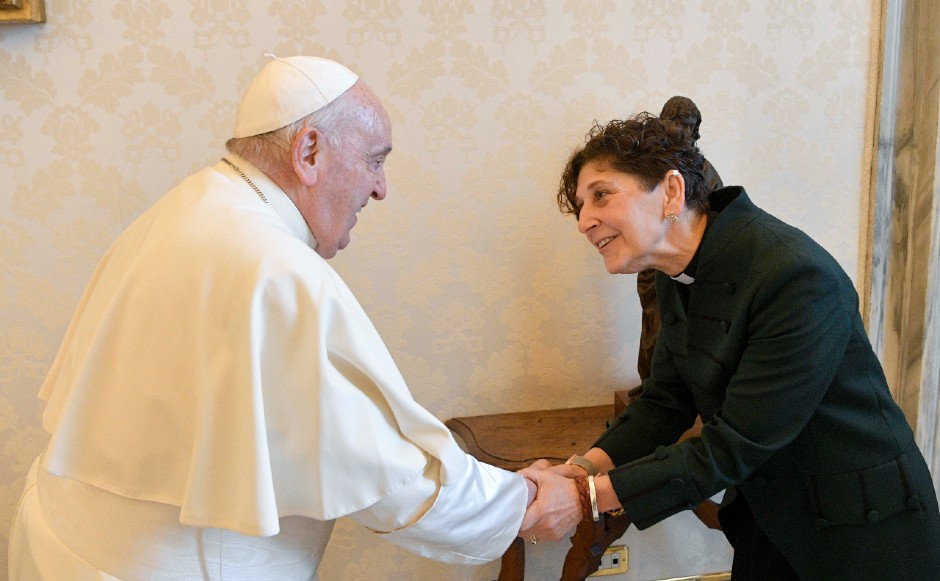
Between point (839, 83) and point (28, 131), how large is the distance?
2.52 meters

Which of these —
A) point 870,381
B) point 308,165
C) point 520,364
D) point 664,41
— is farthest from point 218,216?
point 664,41

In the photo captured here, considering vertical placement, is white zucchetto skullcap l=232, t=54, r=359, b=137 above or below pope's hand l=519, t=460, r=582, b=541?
above

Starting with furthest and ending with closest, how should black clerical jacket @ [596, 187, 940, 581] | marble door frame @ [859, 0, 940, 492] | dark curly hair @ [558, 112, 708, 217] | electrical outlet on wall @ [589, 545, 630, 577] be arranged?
electrical outlet on wall @ [589, 545, 630, 577] < marble door frame @ [859, 0, 940, 492] < dark curly hair @ [558, 112, 708, 217] < black clerical jacket @ [596, 187, 940, 581]

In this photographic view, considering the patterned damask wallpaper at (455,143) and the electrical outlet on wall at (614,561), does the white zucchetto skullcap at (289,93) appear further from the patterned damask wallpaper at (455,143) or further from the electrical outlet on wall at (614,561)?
the electrical outlet on wall at (614,561)

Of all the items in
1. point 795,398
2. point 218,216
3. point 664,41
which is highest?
point 664,41

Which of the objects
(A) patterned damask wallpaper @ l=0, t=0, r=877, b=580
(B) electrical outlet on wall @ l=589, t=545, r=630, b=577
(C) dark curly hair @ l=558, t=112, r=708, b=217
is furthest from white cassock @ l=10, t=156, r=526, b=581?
(B) electrical outlet on wall @ l=589, t=545, r=630, b=577

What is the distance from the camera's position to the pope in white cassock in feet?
4.74

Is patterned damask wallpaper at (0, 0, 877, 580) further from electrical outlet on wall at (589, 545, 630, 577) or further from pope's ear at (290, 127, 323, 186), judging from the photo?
pope's ear at (290, 127, 323, 186)

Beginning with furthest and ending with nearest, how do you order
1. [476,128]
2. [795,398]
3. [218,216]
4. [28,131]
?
[476,128], [28,131], [795,398], [218,216]

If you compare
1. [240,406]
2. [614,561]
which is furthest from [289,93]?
[614,561]

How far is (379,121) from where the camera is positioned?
1.79 meters

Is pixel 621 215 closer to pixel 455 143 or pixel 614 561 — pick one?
pixel 455 143

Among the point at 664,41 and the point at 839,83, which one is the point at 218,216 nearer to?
the point at 664,41

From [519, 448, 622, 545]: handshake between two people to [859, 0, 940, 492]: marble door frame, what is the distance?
5.09 ft
